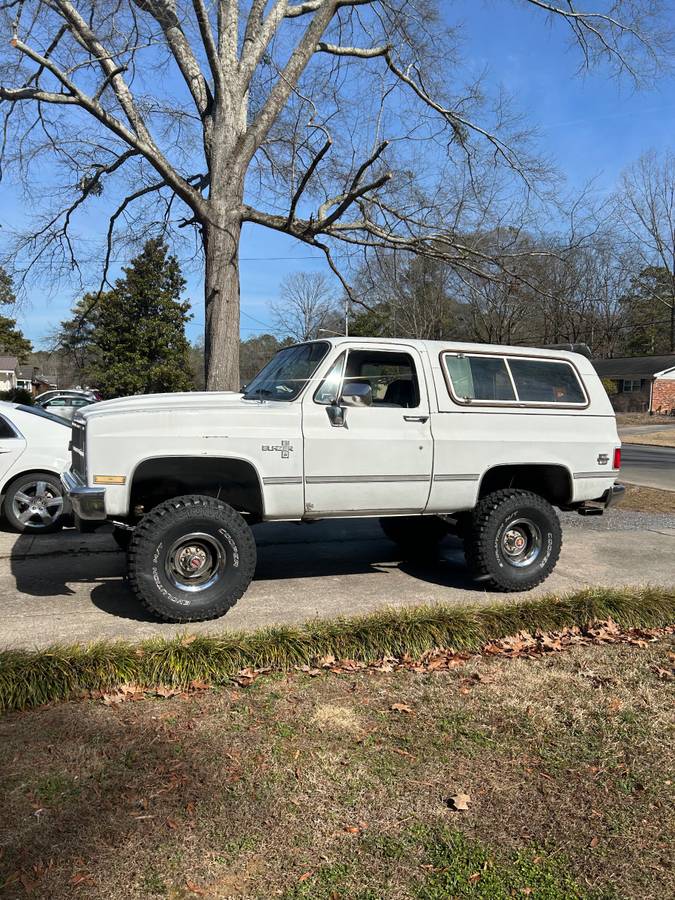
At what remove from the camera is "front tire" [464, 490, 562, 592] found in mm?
5848

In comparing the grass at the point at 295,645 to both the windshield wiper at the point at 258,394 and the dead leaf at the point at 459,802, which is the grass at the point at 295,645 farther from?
the windshield wiper at the point at 258,394

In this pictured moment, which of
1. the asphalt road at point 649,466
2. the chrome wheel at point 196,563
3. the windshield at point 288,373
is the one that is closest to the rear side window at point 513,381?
the windshield at point 288,373

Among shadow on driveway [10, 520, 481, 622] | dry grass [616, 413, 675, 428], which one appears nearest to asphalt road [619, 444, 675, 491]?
shadow on driveway [10, 520, 481, 622]

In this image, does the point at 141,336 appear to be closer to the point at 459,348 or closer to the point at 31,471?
the point at 31,471

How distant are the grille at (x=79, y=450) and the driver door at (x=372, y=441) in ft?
5.18

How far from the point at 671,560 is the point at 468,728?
4.53m

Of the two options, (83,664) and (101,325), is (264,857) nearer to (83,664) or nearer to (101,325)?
(83,664)

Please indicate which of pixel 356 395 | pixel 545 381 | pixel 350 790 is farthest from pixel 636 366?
pixel 350 790

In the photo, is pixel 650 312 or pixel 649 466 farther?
pixel 650 312

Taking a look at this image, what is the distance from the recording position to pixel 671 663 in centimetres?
455

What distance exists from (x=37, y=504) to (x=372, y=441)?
4268 mm

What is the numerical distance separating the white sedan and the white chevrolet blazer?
6.12 feet

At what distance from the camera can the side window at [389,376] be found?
5707mm

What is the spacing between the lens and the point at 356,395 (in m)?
5.32
